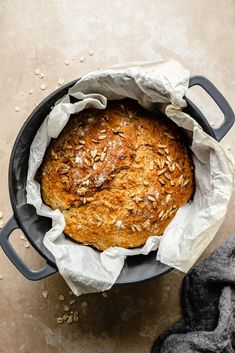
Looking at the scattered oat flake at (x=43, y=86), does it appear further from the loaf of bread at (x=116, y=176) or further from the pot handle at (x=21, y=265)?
the pot handle at (x=21, y=265)

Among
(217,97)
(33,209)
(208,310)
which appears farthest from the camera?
(208,310)

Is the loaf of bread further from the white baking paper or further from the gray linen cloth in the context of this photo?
the gray linen cloth

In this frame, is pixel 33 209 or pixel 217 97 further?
pixel 33 209

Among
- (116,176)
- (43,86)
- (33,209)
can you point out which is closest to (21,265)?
(33,209)

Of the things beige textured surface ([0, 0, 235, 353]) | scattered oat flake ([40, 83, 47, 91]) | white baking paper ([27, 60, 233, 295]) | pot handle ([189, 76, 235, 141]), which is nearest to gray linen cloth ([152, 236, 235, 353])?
beige textured surface ([0, 0, 235, 353])

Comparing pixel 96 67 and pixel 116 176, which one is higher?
pixel 96 67

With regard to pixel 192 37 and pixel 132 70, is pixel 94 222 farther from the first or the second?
pixel 192 37

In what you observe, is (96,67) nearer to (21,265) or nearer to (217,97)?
(217,97)

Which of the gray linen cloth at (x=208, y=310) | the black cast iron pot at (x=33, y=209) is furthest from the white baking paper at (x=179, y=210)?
the gray linen cloth at (x=208, y=310)
